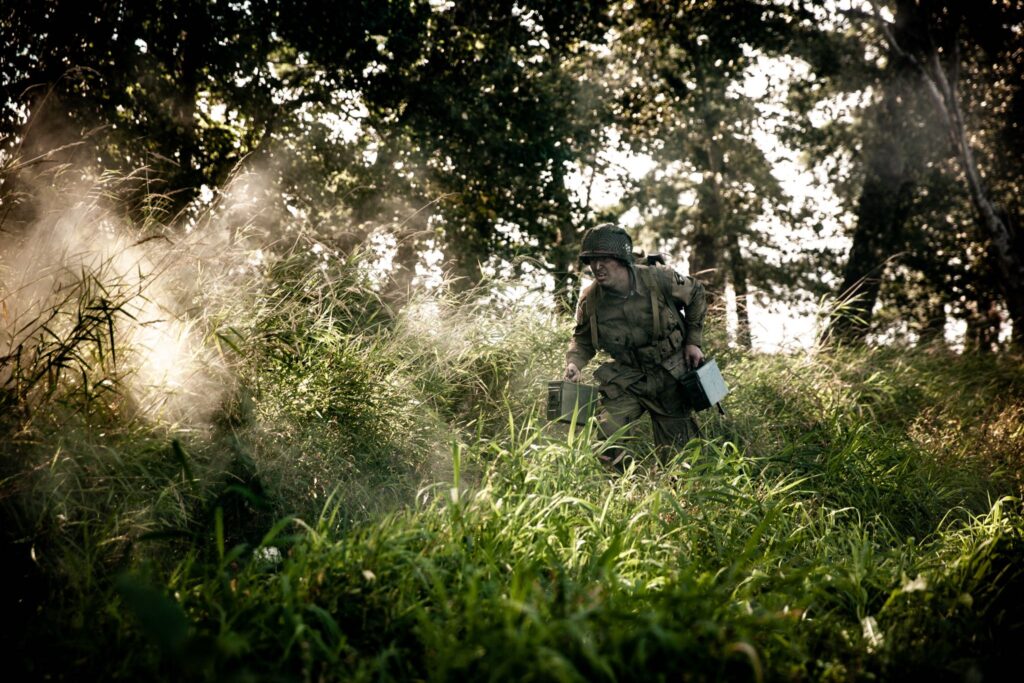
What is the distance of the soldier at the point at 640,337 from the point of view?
3.88 metres

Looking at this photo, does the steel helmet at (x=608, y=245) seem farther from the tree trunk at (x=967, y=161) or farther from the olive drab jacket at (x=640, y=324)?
the tree trunk at (x=967, y=161)

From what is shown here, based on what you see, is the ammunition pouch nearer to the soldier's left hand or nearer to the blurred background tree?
the soldier's left hand

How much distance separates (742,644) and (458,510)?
1093 mm

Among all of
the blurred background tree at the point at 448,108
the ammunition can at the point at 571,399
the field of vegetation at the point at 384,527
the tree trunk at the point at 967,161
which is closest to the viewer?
the field of vegetation at the point at 384,527

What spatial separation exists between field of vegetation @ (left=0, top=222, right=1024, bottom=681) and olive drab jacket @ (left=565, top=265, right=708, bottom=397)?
580mm

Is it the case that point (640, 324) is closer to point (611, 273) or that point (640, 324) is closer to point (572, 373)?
point (611, 273)

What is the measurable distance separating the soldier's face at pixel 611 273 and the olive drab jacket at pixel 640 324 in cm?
6

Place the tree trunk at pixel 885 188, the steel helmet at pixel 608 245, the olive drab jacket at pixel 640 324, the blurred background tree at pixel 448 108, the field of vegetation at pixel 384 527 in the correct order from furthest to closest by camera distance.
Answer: the tree trunk at pixel 885 188 < the blurred background tree at pixel 448 108 < the olive drab jacket at pixel 640 324 < the steel helmet at pixel 608 245 < the field of vegetation at pixel 384 527

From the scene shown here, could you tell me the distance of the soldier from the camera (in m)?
3.88

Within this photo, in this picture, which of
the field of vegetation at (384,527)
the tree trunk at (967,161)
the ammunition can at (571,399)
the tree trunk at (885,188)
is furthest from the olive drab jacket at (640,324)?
the tree trunk at (885,188)

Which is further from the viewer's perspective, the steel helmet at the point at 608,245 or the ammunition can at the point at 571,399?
the steel helmet at the point at 608,245

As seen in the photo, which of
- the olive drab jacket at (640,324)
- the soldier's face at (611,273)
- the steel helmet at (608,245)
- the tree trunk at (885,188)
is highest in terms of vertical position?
the tree trunk at (885,188)

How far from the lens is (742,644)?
1472 mm

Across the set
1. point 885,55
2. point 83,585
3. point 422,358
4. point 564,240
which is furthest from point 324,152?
point 885,55
